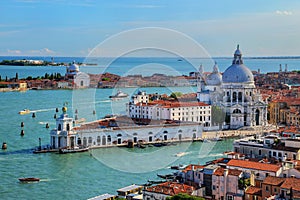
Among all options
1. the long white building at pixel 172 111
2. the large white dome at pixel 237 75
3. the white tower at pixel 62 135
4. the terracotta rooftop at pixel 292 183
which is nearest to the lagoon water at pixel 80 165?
the white tower at pixel 62 135

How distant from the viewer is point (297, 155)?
6.98 meters

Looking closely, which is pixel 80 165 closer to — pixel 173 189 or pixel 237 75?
pixel 173 189

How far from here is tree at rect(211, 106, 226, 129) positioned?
45.9ft

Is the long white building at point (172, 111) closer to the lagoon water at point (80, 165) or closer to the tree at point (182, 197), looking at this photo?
the lagoon water at point (80, 165)

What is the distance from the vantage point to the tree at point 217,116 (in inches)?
551

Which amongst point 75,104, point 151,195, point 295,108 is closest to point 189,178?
point 151,195

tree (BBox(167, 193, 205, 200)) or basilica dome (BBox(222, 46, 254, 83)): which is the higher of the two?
basilica dome (BBox(222, 46, 254, 83))

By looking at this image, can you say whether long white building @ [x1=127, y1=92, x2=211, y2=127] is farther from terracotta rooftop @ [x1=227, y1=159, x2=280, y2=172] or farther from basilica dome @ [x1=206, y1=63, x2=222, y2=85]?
terracotta rooftop @ [x1=227, y1=159, x2=280, y2=172]

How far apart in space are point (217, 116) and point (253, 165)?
308 inches

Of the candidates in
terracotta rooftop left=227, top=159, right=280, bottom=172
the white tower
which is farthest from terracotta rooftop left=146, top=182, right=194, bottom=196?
the white tower

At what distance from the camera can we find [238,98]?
1481cm

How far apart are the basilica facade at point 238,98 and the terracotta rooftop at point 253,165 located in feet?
24.6

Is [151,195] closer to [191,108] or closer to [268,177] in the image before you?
[268,177]

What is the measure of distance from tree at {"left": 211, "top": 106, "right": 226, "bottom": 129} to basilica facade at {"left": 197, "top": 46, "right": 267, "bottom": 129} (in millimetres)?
125
